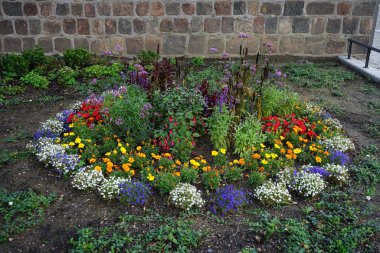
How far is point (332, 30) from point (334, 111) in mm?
3205

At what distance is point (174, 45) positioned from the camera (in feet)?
26.9

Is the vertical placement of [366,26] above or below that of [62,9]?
below

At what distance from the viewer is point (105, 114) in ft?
15.7

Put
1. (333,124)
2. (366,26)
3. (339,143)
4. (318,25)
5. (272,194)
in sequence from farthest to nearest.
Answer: (366,26) → (318,25) → (333,124) → (339,143) → (272,194)

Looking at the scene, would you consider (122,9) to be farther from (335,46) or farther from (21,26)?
(335,46)

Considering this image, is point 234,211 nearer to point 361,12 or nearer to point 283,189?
point 283,189

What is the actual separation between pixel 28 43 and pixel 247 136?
5605 millimetres

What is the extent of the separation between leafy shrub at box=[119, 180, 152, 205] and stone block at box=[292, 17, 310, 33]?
5.94m

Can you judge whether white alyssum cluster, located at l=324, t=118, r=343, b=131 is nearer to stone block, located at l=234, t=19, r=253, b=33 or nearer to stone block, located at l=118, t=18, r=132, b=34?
stone block, located at l=234, t=19, r=253, b=33

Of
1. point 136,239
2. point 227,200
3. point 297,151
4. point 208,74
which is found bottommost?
point 136,239

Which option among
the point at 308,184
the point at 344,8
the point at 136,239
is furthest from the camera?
the point at 344,8

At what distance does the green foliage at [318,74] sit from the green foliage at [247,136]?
2920 mm

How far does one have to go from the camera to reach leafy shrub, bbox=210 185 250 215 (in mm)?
3625

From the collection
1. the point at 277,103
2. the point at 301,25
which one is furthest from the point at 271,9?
the point at 277,103
